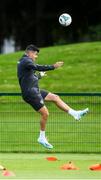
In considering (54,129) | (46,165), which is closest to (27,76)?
(46,165)

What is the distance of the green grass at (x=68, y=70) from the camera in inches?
1252

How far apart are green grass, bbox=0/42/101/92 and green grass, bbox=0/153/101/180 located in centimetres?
1401

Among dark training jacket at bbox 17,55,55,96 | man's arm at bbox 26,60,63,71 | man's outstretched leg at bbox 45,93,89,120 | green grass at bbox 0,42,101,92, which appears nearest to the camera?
man's arm at bbox 26,60,63,71

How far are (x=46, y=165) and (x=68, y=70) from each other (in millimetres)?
18398

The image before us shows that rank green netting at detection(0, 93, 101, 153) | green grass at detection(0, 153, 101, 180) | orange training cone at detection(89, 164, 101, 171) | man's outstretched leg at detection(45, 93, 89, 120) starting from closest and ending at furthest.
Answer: green grass at detection(0, 153, 101, 180) → orange training cone at detection(89, 164, 101, 171) → man's outstretched leg at detection(45, 93, 89, 120) → green netting at detection(0, 93, 101, 153)

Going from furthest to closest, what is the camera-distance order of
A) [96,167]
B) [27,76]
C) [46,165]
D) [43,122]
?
[43,122]
[27,76]
[46,165]
[96,167]

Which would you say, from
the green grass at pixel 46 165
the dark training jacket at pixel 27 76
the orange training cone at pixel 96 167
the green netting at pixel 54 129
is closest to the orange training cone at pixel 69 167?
the green grass at pixel 46 165

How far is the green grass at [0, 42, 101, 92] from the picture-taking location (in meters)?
31.8

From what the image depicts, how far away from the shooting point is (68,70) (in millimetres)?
33562

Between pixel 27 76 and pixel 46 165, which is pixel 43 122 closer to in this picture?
pixel 27 76

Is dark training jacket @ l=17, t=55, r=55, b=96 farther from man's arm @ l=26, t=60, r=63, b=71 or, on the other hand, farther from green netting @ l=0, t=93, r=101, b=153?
green netting @ l=0, t=93, r=101, b=153

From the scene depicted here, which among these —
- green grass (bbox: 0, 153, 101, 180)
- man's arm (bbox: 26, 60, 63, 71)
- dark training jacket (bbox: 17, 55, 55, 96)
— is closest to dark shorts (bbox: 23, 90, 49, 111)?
dark training jacket (bbox: 17, 55, 55, 96)

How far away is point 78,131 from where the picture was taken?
1891 centimetres

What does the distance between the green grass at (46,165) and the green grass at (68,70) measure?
14006mm
